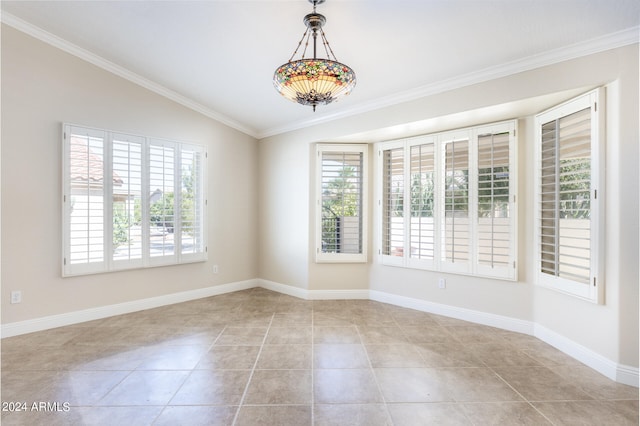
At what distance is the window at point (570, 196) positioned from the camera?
2.64 metres

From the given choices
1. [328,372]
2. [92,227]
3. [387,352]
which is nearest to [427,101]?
[387,352]

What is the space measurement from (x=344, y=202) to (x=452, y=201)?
1.50 metres

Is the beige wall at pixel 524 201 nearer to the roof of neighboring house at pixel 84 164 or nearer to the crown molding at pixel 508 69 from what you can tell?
the crown molding at pixel 508 69

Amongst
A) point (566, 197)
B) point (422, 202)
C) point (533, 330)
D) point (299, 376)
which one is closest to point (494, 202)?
point (566, 197)

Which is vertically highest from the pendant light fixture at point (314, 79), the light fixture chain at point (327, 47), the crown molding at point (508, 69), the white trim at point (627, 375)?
the light fixture chain at point (327, 47)

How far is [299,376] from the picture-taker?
8.22 feet

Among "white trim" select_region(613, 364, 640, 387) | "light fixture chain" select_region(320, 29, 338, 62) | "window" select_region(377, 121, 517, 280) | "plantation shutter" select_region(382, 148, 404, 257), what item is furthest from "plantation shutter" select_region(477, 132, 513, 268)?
"light fixture chain" select_region(320, 29, 338, 62)

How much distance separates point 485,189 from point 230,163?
12.1 feet

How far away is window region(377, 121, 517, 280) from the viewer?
3.53 metres

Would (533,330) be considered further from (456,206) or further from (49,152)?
(49,152)

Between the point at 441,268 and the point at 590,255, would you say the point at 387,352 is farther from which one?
the point at 590,255

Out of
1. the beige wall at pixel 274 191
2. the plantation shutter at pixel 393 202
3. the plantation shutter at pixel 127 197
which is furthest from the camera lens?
the plantation shutter at pixel 393 202

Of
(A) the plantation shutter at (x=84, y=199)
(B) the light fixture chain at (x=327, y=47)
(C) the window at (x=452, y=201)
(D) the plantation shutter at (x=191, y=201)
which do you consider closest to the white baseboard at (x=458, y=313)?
(C) the window at (x=452, y=201)

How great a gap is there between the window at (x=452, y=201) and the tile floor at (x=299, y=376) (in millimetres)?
820
